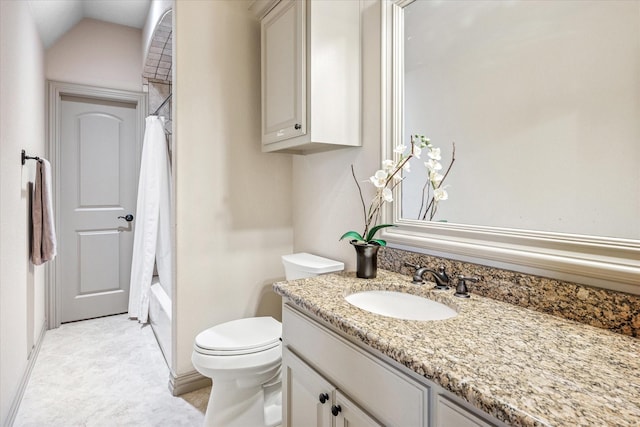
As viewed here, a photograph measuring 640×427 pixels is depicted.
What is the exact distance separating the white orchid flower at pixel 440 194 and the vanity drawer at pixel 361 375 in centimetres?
76

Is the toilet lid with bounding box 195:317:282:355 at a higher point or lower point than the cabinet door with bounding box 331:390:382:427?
lower

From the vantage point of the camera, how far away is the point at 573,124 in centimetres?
111

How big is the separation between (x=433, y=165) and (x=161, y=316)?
2.15 m

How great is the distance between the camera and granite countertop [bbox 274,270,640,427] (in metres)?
0.56

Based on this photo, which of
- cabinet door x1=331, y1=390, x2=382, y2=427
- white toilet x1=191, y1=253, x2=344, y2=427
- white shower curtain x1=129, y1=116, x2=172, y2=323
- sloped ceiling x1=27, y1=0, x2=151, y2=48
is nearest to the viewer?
cabinet door x1=331, y1=390, x2=382, y2=427

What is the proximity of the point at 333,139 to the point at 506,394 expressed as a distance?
1291 mm

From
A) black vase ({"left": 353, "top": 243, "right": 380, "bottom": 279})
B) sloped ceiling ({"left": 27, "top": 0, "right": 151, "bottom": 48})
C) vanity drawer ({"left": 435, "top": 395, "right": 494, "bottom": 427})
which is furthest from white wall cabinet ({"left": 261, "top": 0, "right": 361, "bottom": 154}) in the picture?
sloped ceiling ({"left": 27, "top": 0, "right": 151, "bottom": 48})

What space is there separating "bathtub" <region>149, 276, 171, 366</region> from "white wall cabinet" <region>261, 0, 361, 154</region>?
149 centimetres

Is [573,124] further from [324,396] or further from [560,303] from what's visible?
[324,396]

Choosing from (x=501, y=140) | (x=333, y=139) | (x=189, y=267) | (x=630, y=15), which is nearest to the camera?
(x=630, y=15)

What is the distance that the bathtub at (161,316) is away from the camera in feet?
7.52

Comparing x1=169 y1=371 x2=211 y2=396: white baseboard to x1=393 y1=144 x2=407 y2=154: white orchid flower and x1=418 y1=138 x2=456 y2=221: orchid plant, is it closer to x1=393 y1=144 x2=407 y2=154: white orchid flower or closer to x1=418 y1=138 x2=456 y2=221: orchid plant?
x1=418 y1=138 x2=456 y2=221: orchid plant

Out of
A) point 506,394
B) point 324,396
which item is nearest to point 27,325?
point 324,396

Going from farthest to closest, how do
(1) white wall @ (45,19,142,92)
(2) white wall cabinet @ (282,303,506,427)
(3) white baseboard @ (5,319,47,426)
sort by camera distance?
(1) white wall @ (45,19,142,92)
(3) white baseboard @ (5,319,47,426)
(2) white wall cabinet @ (282,303,506,427)
